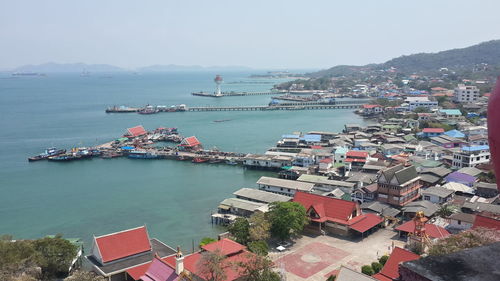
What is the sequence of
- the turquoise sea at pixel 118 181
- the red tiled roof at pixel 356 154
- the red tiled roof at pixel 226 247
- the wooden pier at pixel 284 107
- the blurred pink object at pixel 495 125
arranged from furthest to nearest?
the wooden pier at pixel 284 107 < the red tiled roof at pixel 356 154 < the turquoise sea at pixel 118 181 < the red tiled roof at pixel 226 247 < the blurred pink object at pixel 495 125

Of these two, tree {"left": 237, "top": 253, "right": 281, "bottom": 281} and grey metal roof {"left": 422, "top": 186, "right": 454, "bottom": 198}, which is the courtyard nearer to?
tree {"left": 237, "top": 253, "right": 281, "bottom": 281}

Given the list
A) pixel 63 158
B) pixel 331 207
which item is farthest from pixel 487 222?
pixel 63 158

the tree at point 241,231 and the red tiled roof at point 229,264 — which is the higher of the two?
the red tiled roof at point 229,264

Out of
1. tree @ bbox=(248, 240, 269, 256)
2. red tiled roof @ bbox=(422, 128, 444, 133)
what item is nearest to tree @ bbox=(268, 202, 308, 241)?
tree @ bbox=(248, 240, 269, 256)

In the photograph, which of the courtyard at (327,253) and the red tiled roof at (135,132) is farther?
the red tiled roof at (135,132)

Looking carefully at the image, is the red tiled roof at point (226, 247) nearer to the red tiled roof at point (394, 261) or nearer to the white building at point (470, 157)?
the red tiled roof at point (394, 261)

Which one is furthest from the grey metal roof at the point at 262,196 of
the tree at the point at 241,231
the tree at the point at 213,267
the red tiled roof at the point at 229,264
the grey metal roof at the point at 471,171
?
the grey metal roof at the point at 471,171

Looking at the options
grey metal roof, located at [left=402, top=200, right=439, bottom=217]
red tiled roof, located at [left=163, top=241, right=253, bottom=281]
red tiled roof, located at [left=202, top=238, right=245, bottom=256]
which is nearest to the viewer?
red tiled roof, located at [left=163, top=241, right=253, bottom=281]
